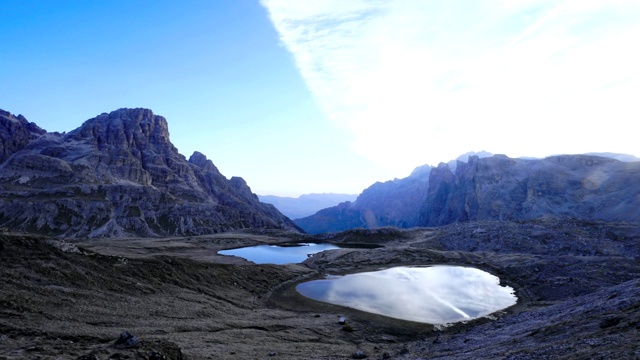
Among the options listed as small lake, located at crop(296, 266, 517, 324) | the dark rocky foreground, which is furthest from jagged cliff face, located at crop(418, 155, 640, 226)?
small lake, located at crop(296, 266, 517, 324)

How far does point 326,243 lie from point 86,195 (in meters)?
133

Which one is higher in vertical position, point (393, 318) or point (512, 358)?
point (512, 358)

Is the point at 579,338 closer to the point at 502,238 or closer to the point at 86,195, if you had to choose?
the point at 502,238

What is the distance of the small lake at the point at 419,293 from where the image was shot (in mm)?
46312

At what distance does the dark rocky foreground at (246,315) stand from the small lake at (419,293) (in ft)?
9.34

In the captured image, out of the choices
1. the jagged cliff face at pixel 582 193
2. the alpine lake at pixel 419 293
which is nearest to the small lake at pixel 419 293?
the alpine lake at pixel 419 293

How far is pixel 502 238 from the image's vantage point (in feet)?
337

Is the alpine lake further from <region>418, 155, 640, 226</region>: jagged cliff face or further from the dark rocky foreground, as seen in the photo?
<region>418, 155, 640, 226</region>: jagged cliff face

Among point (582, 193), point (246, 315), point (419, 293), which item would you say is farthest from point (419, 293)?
point (582, 193)

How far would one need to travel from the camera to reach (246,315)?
131ft

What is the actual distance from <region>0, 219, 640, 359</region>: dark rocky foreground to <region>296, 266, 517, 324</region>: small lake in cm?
285

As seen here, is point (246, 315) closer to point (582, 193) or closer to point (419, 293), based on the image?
point (419, 293)

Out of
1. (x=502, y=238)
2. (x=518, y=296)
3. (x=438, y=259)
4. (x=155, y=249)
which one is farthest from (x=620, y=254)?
(x=155, y=249)

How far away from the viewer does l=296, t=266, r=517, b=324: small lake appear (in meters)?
46.3
